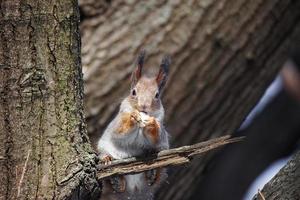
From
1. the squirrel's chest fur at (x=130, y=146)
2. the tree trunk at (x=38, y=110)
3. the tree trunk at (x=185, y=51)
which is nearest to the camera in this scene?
the tree trunk at (x=38, y=110)

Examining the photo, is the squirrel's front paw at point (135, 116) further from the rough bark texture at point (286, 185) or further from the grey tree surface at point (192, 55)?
the grey tree surface at point (192, 55)

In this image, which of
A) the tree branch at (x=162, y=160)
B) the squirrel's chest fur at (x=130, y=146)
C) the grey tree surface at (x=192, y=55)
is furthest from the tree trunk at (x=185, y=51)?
the tree branch at (x=162, y=160)

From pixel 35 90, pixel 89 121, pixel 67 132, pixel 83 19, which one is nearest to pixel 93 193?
pixel 67 132

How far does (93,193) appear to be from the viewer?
165 cm

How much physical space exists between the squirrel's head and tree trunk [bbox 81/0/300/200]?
57 cm

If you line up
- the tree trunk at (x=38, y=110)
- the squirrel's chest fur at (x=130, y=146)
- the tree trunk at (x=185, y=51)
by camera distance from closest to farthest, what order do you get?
1. the tree trunk at (x=38, y=110)
2. the squirrel's chest fur at (x=130, y=146)
3. the tree trunk at (x=185, y=51)

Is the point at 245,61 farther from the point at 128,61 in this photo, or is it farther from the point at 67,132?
the point at 67,132

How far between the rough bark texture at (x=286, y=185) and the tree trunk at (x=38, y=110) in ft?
1.21

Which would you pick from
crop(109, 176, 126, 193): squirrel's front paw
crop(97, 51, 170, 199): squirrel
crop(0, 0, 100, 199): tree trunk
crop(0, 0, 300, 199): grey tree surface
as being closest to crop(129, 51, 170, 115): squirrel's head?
crop(97, 51, 170, 199): squirrel

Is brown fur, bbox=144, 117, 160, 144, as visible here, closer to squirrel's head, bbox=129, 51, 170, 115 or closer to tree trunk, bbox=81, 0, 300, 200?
squirrel's head, bbox=129, 51, 170, 115

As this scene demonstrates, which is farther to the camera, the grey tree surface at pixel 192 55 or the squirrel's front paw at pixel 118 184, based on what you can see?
the grey tree surface at pixel 192 55

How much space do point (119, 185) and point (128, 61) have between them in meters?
0.82

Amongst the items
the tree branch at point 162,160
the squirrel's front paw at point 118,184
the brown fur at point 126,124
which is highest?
the brown fur at point 126,124

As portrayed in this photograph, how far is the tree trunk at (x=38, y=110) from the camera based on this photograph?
1600 mm
